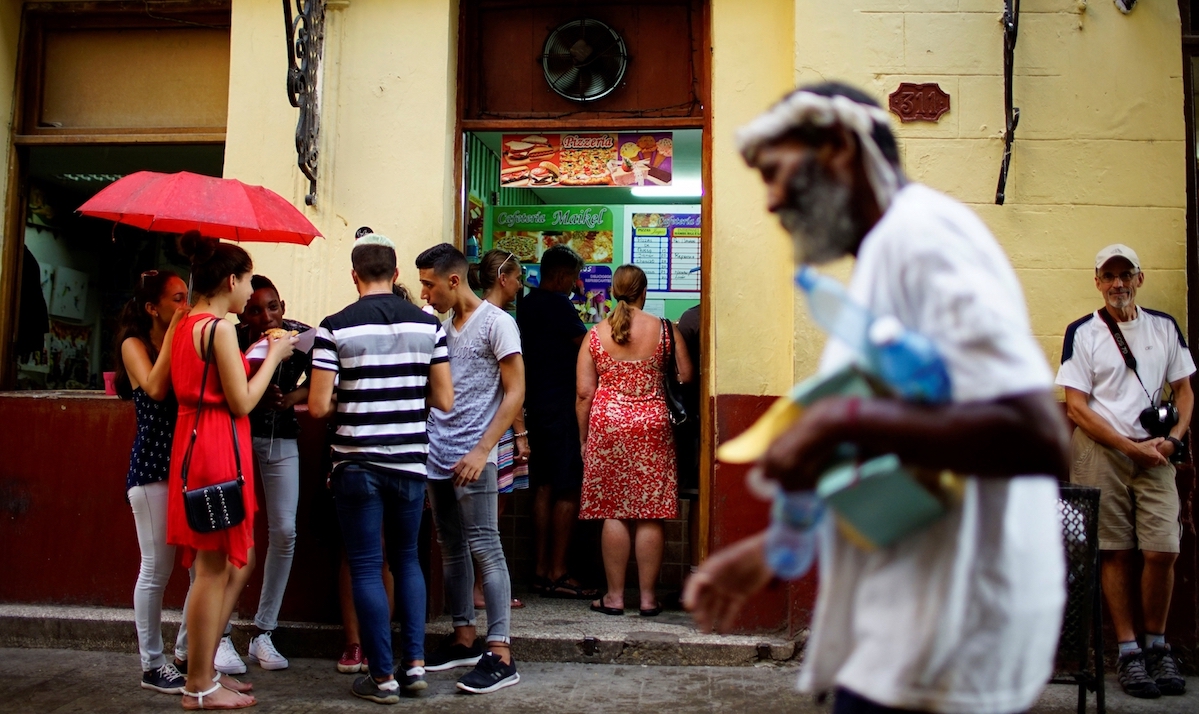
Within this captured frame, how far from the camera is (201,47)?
22.2ft

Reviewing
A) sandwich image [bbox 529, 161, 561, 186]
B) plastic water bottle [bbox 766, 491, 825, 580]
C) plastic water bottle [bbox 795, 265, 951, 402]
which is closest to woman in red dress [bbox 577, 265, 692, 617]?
sandwich image [bbox 529, 161, 561, 186]

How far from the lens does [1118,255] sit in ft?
17.4

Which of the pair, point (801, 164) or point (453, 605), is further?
point (453, 605)

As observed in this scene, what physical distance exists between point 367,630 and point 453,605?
663 millimetres

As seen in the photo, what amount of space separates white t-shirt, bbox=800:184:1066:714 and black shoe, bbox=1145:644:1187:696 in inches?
162

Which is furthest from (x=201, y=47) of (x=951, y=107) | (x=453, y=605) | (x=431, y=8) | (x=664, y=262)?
(x=951, y=107)

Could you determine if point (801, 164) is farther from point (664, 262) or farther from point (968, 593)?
point (664, 262)

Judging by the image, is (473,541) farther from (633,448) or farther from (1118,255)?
(1118,255)

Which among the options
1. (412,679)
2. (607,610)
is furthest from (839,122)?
(607,610)

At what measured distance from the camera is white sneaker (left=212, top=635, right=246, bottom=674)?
17.7 ft

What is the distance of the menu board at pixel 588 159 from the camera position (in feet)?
21.4

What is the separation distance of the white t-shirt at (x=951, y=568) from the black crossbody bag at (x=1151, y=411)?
397 cm

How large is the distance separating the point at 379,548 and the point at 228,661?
1264 millimetres

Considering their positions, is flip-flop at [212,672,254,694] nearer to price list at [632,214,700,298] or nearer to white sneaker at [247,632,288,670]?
white sneaker at [247,632,288,670]
